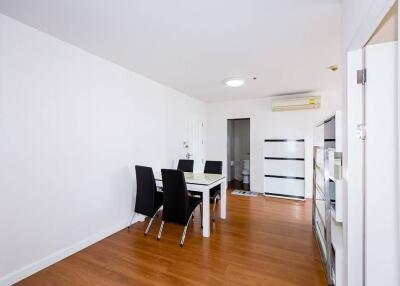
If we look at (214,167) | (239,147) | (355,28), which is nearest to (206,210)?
(214,167)

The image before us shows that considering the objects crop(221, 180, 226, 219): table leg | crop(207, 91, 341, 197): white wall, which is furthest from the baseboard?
crop(207, 91, 341, 197): white wall

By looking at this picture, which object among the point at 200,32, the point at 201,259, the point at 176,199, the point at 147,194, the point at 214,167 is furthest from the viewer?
the point at 214,167

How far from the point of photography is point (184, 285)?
181cm

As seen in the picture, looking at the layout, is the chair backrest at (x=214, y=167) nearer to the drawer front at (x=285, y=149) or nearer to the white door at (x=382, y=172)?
the drawer front at (x=285, y=149)

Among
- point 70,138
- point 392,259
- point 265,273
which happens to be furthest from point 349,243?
point 70,138

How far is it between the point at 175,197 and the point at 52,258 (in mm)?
1419

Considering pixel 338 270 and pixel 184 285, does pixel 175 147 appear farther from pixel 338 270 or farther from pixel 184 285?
pixel 338 270

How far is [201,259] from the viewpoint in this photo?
220 centimetres

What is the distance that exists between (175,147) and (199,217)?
152 cm

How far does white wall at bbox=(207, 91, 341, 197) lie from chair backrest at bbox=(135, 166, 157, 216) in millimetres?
3071

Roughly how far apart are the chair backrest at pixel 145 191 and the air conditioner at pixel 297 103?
3.36 meters

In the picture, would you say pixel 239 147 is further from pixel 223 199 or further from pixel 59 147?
pixel 59 147

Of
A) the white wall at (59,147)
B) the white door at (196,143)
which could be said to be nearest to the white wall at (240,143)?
the white door at (196,143)

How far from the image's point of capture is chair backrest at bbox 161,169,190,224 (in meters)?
2.50
